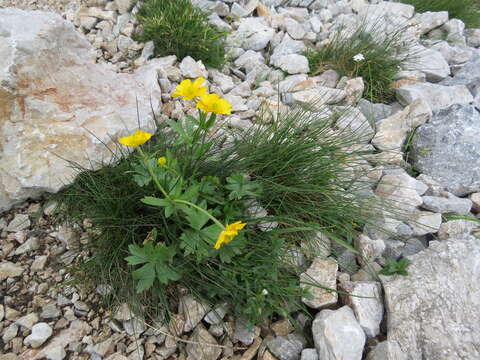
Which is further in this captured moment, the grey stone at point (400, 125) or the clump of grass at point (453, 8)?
the clump of grass at point (453, 8)

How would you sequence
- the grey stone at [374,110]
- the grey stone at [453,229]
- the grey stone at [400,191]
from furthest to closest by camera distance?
the grey stone at [374,110] → the grey stone at [400,191] → the grey stone at [453,229]

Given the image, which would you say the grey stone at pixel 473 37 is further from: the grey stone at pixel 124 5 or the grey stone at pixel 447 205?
the grey stone at pixel 124 5

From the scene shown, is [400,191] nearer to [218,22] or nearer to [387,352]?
[387,352]

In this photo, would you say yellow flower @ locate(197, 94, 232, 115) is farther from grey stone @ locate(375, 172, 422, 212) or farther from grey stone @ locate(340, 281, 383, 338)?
grey stone @ locate(375, 172, 422, 212)

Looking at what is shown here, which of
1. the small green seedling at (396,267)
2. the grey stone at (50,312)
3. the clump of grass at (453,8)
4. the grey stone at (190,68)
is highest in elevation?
the clump of grass at (453,8)

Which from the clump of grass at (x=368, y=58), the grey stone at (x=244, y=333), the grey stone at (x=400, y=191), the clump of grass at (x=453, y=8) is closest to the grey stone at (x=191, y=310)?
the grey stone at (x=244, y=333)

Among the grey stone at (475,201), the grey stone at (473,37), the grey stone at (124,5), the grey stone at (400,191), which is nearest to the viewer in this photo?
the grey stone at (400,191)

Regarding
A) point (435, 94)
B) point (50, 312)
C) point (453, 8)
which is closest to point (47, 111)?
point (50, 312)
